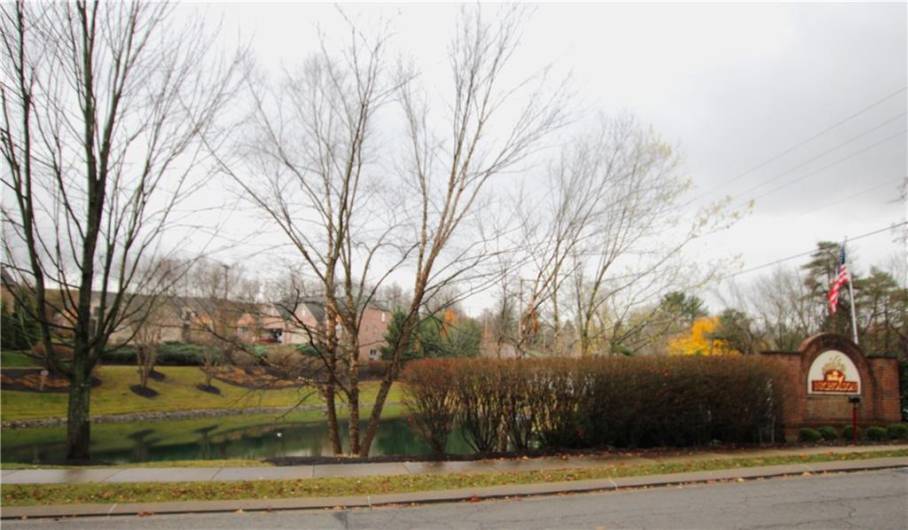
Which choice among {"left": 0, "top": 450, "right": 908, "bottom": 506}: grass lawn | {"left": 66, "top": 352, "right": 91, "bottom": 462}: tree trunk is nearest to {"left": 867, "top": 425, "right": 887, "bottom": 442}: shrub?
{"left": 0, "top": 450, "right": 908, "bottom": 506}: grass lawn

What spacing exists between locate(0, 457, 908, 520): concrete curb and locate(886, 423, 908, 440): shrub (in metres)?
4.12

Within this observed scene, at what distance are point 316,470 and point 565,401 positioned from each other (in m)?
5.02

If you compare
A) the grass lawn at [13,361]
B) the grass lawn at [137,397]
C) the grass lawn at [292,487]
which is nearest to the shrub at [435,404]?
the grass lawn at [292,487]

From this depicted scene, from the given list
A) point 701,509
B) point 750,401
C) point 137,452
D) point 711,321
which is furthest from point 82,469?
point 711,321

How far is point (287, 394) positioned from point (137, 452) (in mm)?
15880

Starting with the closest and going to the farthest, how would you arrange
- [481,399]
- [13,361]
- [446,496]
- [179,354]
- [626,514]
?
[626,514], [446,496], [481,399], [13,361], [179,354]

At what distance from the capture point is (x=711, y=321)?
54094 mm

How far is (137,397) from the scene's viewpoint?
3994 centimetres

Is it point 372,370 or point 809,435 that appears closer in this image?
point 809,435

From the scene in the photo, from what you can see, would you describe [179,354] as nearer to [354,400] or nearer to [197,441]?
[197,441]

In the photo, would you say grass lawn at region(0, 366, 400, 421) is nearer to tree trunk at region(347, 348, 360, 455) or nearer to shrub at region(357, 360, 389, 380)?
shrub at region(357, 360, 389, 380)

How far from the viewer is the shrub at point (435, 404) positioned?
1163cm

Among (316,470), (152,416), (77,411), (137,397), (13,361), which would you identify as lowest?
(152,416)

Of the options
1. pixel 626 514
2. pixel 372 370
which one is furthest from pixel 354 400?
pixel 626 514
